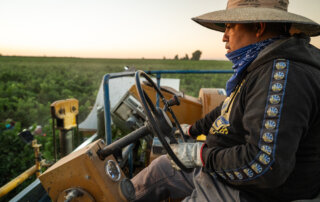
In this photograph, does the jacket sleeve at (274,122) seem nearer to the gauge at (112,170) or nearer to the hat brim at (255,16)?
the hat brim at (255,16)

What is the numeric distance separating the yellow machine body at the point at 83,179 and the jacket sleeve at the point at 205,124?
3.10ft

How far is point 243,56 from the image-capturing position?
1.11m

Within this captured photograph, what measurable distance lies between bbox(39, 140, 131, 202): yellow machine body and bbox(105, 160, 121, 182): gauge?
0.03 m

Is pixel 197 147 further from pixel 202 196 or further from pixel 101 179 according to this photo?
pixel 101 179

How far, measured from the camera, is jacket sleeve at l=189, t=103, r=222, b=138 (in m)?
1.80

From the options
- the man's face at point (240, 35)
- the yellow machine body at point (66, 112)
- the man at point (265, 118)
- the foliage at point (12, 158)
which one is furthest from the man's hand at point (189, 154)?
the foliage at point (12, 158)

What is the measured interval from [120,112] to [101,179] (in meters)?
2.23

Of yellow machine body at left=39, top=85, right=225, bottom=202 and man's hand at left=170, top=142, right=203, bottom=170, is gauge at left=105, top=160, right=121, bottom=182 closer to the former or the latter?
yellow machine body at left=39, top=85, right=225, bottom=202

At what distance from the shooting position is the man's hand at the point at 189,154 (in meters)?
1.13

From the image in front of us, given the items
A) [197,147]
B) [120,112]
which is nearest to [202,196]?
[197,147]

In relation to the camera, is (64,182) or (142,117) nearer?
(64,182)

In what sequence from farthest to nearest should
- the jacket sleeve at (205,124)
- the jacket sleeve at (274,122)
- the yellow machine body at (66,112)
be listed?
the yellow machine body at (66,112) < the jacket sleeve at (205,124) < the jacket sleeve at (274,122)

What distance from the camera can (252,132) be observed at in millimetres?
886

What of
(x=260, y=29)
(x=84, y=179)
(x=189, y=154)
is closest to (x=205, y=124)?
(x=189, y=154)
